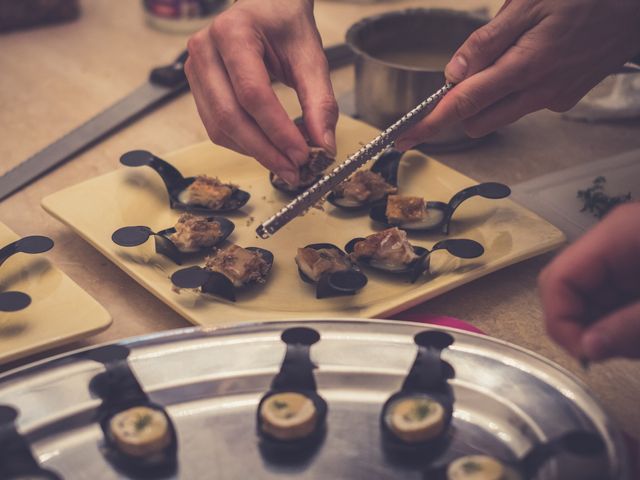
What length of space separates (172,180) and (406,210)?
0.35m

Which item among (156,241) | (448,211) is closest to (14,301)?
(156,241)

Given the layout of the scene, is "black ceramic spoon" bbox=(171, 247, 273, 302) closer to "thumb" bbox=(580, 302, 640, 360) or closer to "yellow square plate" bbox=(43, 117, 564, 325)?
"yellow square plate" bbox=(43, 117, 564, 325)

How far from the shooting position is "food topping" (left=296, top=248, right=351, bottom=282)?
103cm

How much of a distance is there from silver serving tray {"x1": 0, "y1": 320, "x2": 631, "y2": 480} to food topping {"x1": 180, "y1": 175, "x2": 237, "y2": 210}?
37 cm

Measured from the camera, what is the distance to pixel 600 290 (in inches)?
27.5

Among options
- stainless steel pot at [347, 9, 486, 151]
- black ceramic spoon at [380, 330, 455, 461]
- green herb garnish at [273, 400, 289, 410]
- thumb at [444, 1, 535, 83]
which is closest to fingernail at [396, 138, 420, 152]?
thumb at [444, 1, 535, 83]

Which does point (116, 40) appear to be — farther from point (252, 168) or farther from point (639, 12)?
point (639, 12)

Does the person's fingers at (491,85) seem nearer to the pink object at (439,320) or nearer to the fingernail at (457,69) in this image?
the fingernail at (457,69)

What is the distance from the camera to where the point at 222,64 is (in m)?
1.11

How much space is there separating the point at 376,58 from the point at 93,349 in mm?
830

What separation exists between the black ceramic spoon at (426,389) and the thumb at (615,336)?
0.17 m

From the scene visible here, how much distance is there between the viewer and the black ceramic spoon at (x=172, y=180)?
1.22 metres

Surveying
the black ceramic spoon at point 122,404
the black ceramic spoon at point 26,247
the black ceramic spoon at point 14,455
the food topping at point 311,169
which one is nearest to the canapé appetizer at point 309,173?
the food topping at point 311,169

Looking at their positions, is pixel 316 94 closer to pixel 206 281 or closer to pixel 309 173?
pixel 309 173
